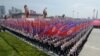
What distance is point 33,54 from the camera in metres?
20.7

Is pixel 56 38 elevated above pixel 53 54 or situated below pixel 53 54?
above

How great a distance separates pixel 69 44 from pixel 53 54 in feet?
5.69

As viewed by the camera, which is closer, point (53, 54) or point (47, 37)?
point (53, 54)

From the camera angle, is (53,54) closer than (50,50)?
Yes

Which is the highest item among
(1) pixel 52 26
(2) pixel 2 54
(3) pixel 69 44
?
(1) pixel 52 26

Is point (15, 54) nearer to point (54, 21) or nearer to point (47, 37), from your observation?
point (47, 37)

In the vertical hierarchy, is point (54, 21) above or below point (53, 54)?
above

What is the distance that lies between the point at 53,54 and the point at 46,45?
2.44 meters

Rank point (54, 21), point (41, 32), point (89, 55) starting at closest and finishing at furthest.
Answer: point (89, 55) → point (54, 21) → point (41, 32)

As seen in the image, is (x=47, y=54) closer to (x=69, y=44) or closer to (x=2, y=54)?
(x=69, y=44)

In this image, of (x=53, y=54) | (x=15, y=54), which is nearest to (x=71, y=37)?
(x=53, y=54)

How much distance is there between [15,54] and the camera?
68.3 feet

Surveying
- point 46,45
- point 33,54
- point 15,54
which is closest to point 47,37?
point 46,45

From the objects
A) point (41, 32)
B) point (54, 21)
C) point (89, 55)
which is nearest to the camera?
point (89, 55)
